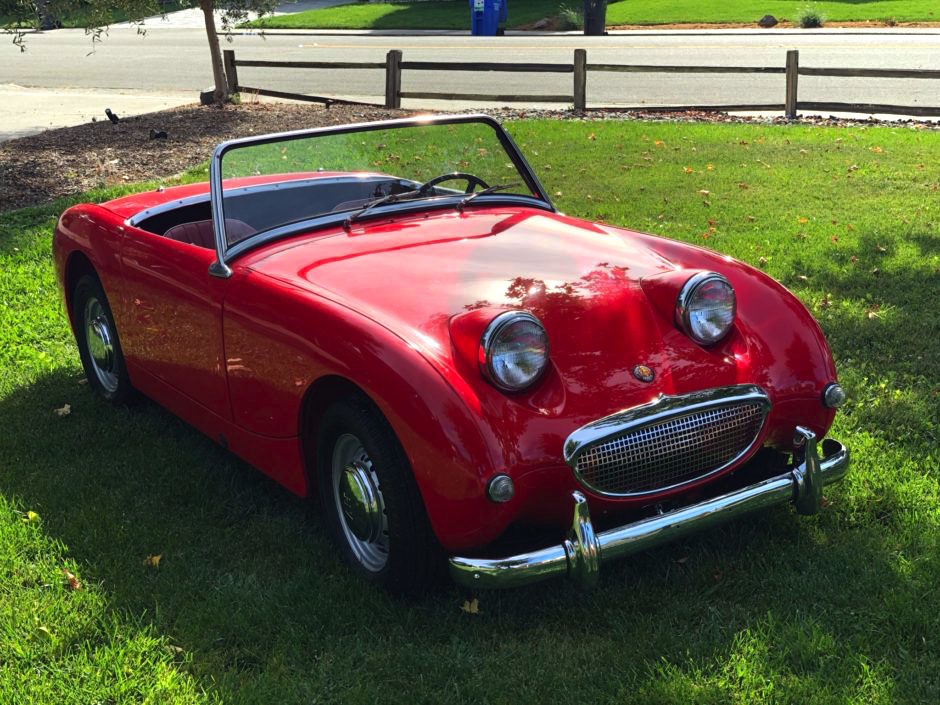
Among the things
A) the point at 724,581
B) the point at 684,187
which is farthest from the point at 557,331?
the point at 684,187

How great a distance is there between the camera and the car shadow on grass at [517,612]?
293 cm

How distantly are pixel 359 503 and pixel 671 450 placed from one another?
40.3 inches

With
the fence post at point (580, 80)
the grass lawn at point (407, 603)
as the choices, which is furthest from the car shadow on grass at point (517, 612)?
the fence post at point (580, 80)

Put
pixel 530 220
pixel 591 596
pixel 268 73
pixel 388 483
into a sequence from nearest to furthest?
1. pixel 388 483
2. pixel 591 596
3. pixel 530 220
4. pixel 268 73

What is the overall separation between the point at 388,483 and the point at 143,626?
0.94 m

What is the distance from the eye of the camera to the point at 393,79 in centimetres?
1446

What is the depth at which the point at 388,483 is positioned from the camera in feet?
10.3

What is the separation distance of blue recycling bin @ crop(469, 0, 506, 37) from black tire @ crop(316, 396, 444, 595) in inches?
1021

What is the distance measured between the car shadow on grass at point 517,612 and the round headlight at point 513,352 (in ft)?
2.56

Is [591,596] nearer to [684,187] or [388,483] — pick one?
[388,483]

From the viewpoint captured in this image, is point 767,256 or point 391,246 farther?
point 767,256

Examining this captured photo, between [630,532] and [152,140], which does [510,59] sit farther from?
[630,532]

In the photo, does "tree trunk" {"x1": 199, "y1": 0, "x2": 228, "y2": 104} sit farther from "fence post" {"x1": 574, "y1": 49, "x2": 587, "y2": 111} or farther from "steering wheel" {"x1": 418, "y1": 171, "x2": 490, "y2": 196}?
"steering wheel" {"x1": 418, "y1": 171, "x2": 490, "y2": 196}

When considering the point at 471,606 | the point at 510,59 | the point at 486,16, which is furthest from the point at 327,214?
the point at 486,16
